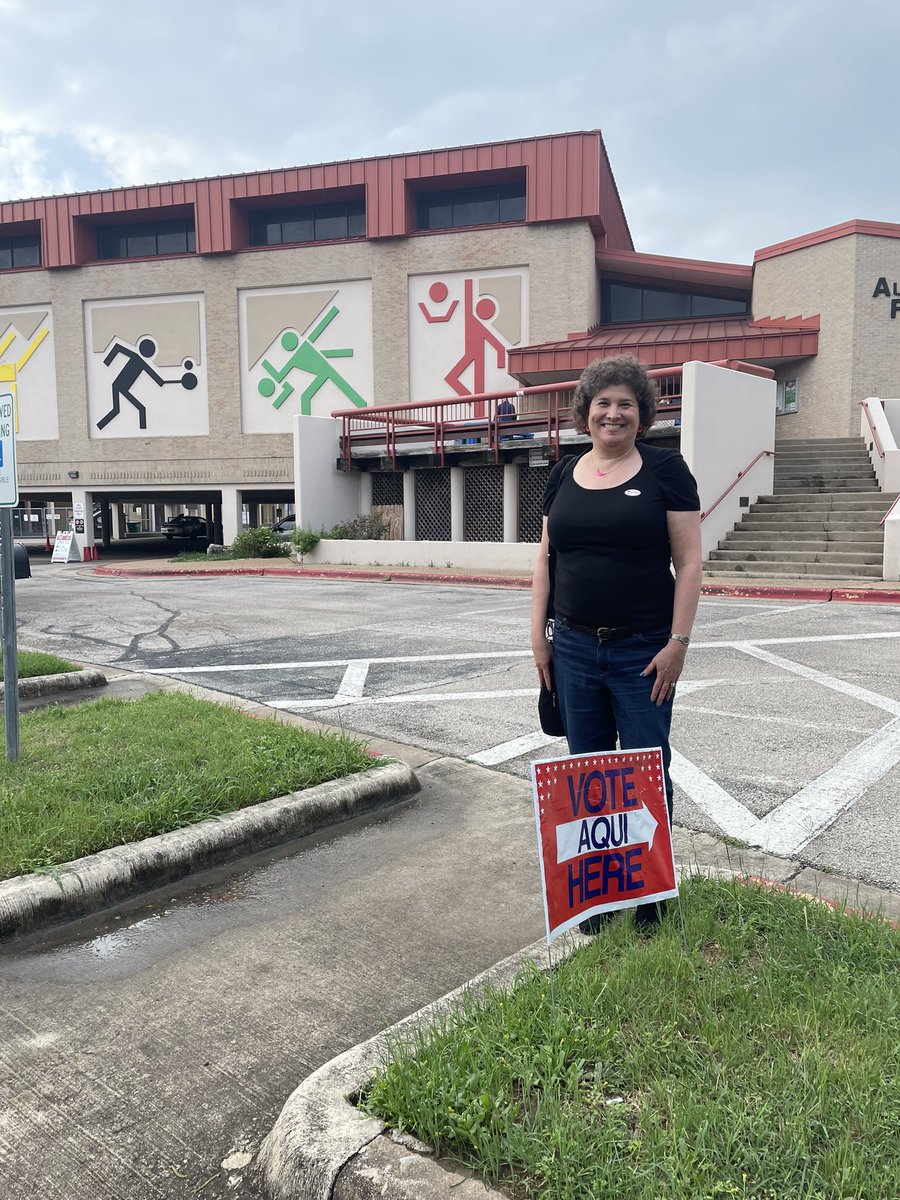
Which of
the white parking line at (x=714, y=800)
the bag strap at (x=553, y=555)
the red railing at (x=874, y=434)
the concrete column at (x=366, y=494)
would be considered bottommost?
the white parking line at (x=714, y=800)

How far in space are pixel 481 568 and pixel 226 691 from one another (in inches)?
520

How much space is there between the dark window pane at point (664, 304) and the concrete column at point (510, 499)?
512 inches

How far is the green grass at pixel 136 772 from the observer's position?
156 inches

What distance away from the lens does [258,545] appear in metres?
25.7

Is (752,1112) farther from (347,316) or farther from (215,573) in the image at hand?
(347,316)

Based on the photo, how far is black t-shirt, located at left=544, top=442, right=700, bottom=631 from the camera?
304cm

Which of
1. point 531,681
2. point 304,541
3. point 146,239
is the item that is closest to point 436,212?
point 146,239

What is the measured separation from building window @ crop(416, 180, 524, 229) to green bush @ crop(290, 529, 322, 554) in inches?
525

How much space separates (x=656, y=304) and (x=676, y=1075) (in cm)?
3190

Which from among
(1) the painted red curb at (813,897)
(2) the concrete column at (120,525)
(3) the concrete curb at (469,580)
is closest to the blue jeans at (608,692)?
(1) the painted red curb at (813,897)

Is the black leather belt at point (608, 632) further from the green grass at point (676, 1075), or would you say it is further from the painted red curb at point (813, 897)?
the painted red curb at point (813, 897)

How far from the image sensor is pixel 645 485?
10.1 feet

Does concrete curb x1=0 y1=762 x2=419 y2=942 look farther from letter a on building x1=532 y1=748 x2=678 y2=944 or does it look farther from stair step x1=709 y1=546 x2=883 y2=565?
stair step x1=709 y1=546 x2=883 y2=565

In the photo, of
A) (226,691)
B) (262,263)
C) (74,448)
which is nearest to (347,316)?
(262,263)
